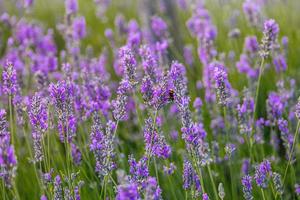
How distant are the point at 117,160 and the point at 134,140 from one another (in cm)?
79

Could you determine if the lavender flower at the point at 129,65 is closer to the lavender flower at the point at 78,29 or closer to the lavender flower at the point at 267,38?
the lavender flower at the point at 267,38

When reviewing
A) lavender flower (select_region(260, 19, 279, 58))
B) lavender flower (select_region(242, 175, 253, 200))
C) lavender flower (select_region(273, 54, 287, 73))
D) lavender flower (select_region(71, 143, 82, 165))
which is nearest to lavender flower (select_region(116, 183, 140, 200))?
lavender flower (select_region(242, 175, 253, 200))

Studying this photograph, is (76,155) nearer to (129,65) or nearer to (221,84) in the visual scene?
(129,65)

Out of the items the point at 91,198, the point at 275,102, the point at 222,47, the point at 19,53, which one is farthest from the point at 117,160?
the point at 222,47

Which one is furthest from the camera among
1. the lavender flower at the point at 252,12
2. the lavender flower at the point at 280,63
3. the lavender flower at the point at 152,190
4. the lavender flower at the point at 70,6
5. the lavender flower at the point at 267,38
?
the lavender flower at the point at 70,6

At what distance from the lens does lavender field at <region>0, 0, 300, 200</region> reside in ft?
7.25

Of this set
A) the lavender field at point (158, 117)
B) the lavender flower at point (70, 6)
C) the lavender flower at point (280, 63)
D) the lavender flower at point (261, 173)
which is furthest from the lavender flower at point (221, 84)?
the lavender flower at point (70, 6)

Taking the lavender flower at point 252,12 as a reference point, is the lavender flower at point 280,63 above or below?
below

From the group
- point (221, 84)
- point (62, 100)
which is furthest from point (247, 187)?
point (62, 100)

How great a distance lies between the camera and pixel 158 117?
8.30ft

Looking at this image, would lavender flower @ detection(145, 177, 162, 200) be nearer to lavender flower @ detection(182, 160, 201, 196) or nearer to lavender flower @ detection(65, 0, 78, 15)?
lavender flower @ detection(182, 160, 201, 196)

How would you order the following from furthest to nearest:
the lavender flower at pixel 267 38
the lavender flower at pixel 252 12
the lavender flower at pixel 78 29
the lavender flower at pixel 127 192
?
1. the lavender flower at pixel 78 29
2. the lavender flower at pixel 252 12
3. the lavender flower at pixel 267 38
4. the lavender flower at pixel 127 192

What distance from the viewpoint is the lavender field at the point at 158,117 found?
7.25 feet

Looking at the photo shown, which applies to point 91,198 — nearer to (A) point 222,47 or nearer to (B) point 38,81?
(B) point 38,81
